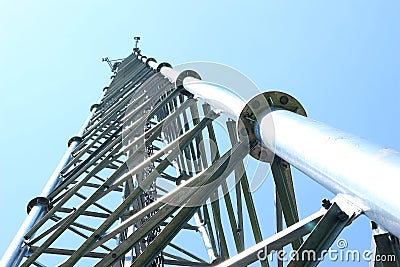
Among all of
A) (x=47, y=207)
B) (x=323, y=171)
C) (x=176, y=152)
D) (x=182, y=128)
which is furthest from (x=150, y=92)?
(x=323, y=171)

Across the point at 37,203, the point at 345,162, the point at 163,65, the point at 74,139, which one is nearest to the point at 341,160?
the point at 345,162

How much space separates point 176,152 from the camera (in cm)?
609

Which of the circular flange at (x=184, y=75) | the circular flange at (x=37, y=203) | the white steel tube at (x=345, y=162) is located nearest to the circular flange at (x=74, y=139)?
the circular flange at (x=184, y=75)

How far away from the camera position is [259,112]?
14.6 ft

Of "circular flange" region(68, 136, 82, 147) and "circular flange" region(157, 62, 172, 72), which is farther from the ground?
"circular flange" region(157, 62, 172, 72)

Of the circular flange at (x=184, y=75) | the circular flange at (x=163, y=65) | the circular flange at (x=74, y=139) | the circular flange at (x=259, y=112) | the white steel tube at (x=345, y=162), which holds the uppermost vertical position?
the circular flange at (x=163, y=65)

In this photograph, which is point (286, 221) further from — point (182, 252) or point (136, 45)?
point (136, 45)

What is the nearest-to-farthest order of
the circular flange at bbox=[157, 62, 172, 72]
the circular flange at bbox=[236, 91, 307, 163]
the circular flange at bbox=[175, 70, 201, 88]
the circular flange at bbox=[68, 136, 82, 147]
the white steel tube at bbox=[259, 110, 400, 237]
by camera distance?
1. the white steel tube at bbox=[259, 110, 400, 237]
2. the circular flange at bbox=[236, 91, 307, 163]
3. the circular flange at bbox=[175, 70, 201, 88]
4. the circular flange at bbox=[68, 136, 82, 147]
5. the circular flange at bbox=[157, 62, 172, 72]

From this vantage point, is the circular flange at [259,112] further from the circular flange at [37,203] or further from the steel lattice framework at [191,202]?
the circular flange at [37,203]

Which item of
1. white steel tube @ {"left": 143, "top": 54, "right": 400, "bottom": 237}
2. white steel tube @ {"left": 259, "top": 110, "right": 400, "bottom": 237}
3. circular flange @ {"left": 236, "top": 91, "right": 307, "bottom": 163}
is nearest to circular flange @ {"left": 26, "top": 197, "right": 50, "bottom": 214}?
circular flange @ {"left": 236, "top": 91, "right": 307, "bottom": 163}

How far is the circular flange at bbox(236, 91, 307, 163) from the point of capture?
14.5 feet

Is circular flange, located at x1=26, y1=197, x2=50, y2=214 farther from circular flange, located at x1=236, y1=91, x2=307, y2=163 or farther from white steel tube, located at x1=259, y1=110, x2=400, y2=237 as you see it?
white steel tube, located at x1=259, y1=110, x2=400, y2=237

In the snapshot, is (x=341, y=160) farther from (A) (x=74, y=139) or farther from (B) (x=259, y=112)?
(A) (x=74, y=139)

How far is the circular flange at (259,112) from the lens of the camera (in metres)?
4.42
